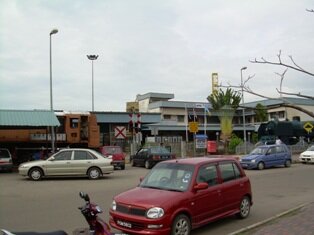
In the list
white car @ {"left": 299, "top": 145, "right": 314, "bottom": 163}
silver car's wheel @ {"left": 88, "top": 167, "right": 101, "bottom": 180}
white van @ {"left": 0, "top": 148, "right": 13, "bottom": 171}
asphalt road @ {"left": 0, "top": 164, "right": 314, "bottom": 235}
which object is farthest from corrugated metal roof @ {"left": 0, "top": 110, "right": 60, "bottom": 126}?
white car @ {"left": 299, "top": 145, "right": 314, "bottom": 163}

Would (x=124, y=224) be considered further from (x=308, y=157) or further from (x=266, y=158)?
(x=308, y=157)

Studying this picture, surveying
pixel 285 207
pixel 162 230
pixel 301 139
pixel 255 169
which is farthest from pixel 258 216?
pixel 301 139

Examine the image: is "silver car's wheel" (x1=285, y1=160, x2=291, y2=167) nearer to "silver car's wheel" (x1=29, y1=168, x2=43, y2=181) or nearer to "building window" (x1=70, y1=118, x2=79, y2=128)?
"building window" (x1=70, y1=118, x2=79, y2=128)

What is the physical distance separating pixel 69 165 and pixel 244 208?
12012 mm

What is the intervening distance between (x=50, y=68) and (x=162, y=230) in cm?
2605

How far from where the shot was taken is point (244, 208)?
11133mm

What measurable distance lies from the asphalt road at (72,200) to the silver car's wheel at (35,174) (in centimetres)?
37

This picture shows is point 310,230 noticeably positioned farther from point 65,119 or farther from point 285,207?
point 65,119

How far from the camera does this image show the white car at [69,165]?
69.9ft

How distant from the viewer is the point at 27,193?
1634 cm

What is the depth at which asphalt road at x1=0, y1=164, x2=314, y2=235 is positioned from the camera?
1036 centimetres

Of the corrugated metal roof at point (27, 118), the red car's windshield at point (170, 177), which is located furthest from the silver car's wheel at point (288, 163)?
the red car's windshield at point (170, 177)

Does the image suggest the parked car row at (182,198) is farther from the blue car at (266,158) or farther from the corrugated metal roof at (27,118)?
the corrugated metal roof at (27,118)

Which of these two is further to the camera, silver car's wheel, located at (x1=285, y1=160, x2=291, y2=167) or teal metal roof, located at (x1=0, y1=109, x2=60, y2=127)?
silver car's wheel, located at (x1=285, y1=160, x2=291, y2=167)
